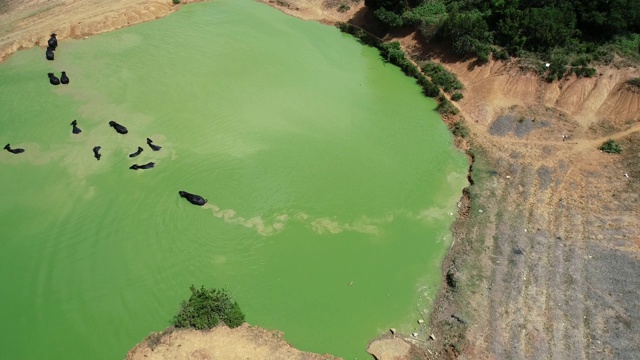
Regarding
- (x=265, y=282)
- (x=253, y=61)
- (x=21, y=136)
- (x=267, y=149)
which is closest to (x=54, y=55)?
(x=21, y=136)

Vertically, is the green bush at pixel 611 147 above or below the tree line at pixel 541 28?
below

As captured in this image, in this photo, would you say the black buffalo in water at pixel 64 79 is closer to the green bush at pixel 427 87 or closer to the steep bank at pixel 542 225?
the green bush at pixel 427 87

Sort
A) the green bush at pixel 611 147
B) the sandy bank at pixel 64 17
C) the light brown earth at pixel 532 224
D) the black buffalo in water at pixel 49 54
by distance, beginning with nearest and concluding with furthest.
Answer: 1. the light brown earth at pixel 532 224
2. the green bush at pixel 611 147
3. the black buffalo in water at pixel 49 54
4. the sandy bank at pixel 64 17

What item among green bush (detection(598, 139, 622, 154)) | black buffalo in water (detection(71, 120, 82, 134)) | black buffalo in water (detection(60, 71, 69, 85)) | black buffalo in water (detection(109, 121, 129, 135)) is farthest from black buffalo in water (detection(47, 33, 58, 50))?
green bush (detection(598, 139, 622, 154))

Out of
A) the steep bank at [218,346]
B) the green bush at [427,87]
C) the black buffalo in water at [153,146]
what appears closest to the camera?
the steep bank at [218,346]

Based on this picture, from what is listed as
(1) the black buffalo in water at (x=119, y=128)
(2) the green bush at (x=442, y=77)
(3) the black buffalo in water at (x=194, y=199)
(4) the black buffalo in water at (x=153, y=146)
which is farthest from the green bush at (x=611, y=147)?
(1) the black buffalo in water at (x=119, y=128)

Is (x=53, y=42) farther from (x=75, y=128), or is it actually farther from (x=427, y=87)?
(x=427, y=87)

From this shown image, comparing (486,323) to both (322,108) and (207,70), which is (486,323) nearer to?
(322,108)
